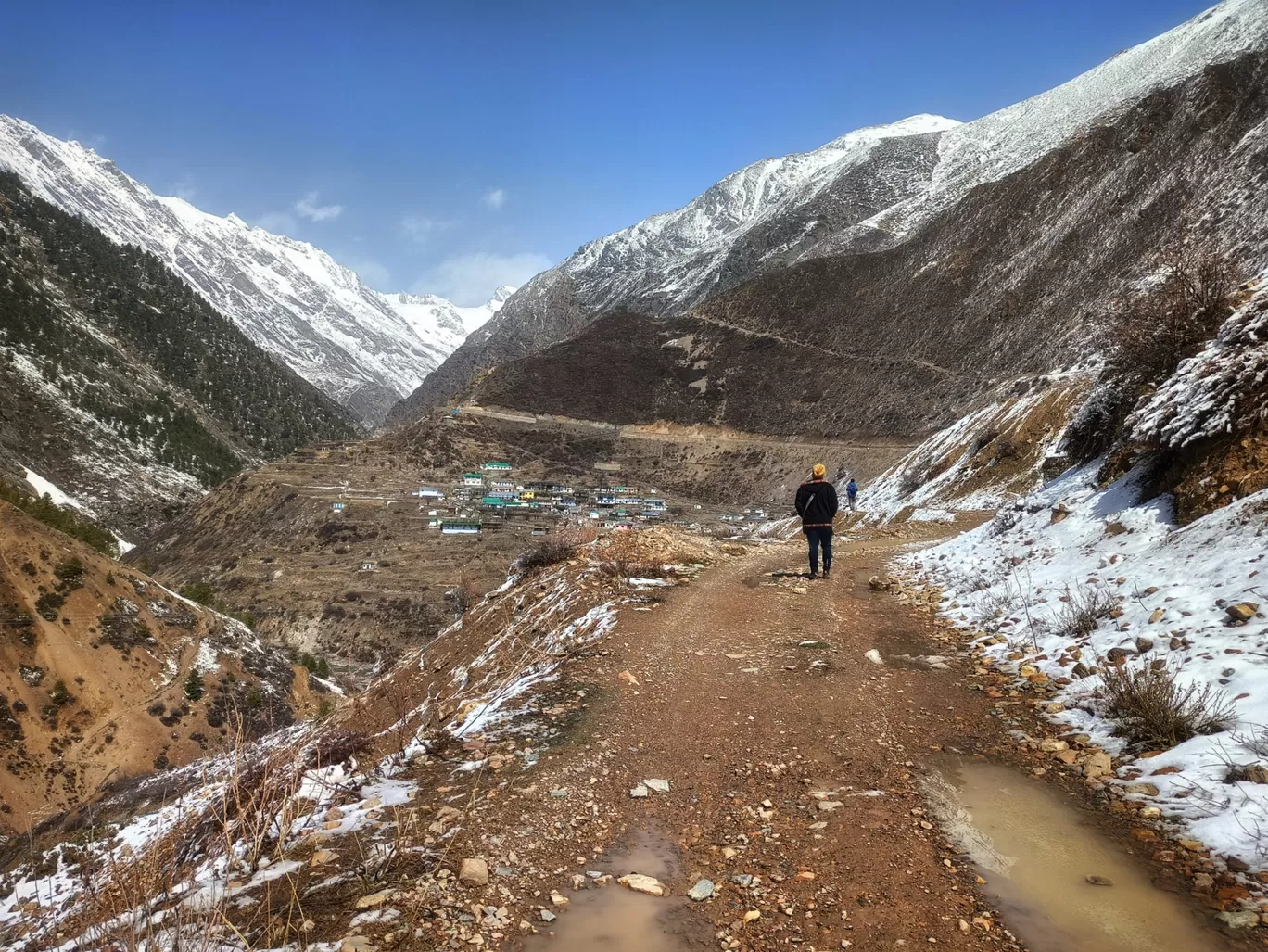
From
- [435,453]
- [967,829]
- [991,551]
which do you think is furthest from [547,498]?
[967,829]

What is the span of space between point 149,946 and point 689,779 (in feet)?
10.9

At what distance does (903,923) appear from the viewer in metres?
3.23

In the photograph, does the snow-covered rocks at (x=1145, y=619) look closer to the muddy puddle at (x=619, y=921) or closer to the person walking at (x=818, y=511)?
the person walking at (x=818, y=511)

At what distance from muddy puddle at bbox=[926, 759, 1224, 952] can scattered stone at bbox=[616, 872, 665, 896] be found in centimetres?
178

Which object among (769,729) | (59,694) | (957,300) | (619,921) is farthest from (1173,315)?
(957,300)

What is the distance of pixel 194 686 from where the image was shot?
3669cm

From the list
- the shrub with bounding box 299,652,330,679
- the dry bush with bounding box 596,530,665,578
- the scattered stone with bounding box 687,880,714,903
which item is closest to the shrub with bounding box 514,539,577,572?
the dry bush with bounding box 596,530,665,578

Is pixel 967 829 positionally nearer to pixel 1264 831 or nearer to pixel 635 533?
pixel 1264 831

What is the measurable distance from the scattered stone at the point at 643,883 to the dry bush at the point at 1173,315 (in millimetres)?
11731

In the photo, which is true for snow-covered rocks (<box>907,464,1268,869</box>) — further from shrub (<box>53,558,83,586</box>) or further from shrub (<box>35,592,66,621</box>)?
shrub (<box>53,558,83,586</box>)

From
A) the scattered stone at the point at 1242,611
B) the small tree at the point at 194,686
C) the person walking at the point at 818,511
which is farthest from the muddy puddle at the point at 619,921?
the small tree at the point at 194,686

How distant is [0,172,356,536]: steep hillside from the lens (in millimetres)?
116688

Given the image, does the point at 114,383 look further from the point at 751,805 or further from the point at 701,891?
the point at 701,891

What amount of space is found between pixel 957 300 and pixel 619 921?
356 ft
